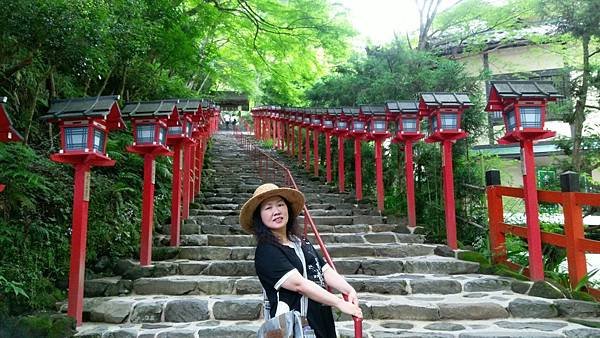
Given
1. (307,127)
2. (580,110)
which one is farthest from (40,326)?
(307,127)

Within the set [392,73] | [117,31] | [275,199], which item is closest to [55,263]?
[117,31]

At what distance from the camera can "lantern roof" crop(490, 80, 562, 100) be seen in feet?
18.8

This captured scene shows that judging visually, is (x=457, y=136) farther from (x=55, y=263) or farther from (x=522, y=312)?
(x=55, y=263)

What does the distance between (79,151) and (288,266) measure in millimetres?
3500

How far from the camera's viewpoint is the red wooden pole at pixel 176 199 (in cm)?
711

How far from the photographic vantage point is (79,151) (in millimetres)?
4707

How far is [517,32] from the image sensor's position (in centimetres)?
1362

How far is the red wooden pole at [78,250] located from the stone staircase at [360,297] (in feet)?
0.92

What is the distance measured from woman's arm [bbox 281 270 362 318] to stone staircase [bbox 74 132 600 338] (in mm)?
2299

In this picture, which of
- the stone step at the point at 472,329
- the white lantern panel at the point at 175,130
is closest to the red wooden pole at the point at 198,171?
the white lantern panel at the point at 175,130

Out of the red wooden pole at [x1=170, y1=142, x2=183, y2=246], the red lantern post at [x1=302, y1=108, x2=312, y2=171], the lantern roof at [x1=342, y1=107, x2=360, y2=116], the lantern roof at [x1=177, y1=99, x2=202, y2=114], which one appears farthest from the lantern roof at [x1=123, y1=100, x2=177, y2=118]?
the red lantern post at [x1=302, y1=108, x2=312, y2=171]

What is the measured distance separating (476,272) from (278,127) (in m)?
16.8

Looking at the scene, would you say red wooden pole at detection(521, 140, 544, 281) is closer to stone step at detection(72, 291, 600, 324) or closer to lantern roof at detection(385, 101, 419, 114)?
stone step at detection(72, 291, 600, 324)

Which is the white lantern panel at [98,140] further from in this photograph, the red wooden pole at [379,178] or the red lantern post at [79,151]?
the red wooden pole at [379,178]
